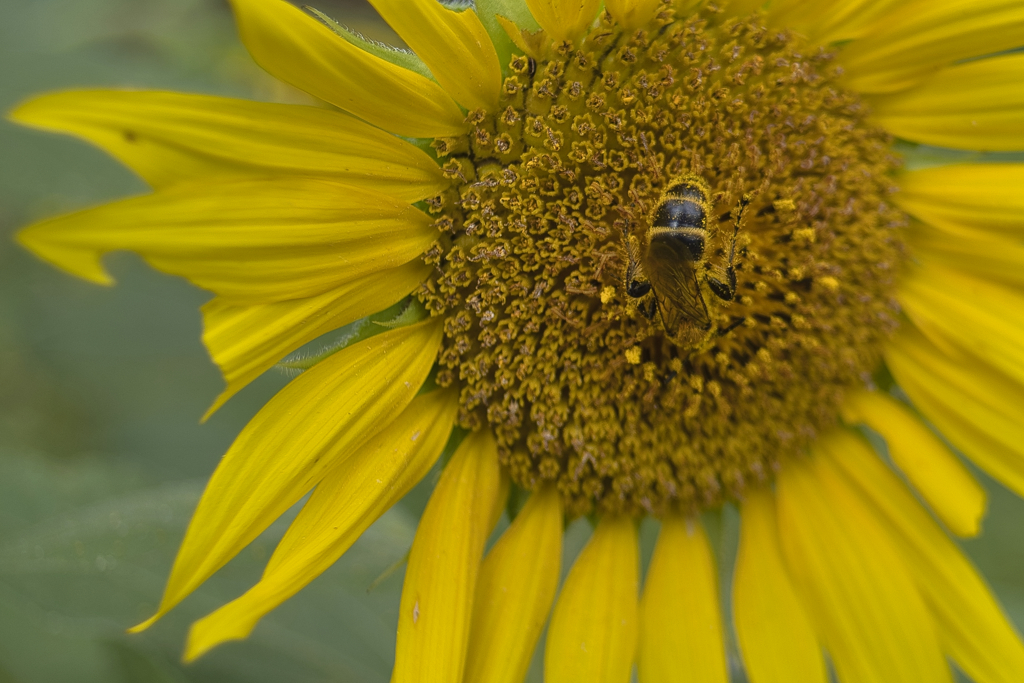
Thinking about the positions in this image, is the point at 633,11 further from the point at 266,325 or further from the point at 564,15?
the point at 266,325

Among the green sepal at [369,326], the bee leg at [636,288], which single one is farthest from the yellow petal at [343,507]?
the bee leg at [636,288]

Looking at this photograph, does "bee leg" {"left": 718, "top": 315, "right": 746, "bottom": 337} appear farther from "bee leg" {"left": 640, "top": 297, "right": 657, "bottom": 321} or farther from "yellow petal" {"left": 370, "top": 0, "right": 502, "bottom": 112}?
"yellow petal" {"left": 370, "top": 0, "right": 502, "bottom": 112}

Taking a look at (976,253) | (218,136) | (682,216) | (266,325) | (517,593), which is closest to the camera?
(218,136)

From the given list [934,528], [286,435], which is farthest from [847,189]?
[286,435]

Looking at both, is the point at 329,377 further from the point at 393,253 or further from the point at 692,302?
the point at 692,302

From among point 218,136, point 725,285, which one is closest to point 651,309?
point 725,285

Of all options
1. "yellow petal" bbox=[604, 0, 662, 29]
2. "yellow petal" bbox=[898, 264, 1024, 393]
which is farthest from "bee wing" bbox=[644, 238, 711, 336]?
"yellow petal" bbox=[898, 264, 1024, 393]

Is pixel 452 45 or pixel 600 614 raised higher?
pixel 452 45
